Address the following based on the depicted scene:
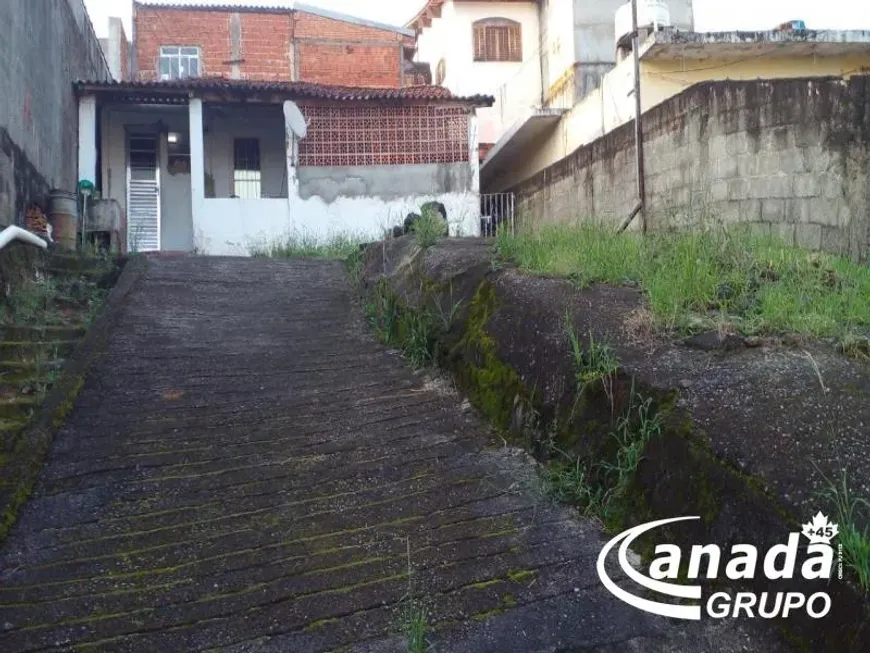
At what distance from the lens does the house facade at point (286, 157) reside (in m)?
12.3

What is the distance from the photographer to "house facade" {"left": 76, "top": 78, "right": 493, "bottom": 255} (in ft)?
40.4

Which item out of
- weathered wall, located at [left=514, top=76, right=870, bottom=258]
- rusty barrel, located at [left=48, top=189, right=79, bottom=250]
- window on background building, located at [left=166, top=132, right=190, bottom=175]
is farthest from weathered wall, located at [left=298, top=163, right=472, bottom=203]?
Result: weathered wall, located at [left=514, top=76, right=870, bottom=258]

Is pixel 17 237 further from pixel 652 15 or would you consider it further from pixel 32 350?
pixel 652 15

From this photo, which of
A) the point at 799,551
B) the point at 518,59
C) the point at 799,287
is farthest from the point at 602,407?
the point at 518,59

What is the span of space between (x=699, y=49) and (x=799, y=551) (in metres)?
10.2

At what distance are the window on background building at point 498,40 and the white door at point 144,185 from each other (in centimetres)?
847

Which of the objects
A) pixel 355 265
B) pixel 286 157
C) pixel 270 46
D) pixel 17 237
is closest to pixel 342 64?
pixel 270 46

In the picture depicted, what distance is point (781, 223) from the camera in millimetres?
6051

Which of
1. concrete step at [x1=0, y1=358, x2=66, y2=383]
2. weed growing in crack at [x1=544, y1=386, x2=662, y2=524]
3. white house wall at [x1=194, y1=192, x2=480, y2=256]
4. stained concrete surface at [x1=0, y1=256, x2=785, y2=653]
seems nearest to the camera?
stained concrete surface at [x1=0, y1=256, x2=785, y2=653]

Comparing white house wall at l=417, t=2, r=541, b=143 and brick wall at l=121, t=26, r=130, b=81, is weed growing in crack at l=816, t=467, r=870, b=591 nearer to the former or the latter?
white house wall at l=417, t=2, r=541, b=143

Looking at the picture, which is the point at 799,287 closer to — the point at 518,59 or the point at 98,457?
the point at 98,457

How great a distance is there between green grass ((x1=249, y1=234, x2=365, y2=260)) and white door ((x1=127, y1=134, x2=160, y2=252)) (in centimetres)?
306

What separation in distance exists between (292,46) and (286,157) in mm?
7611

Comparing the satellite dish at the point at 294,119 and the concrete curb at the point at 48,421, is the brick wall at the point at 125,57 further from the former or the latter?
the concrete curb at the point at 48,421
